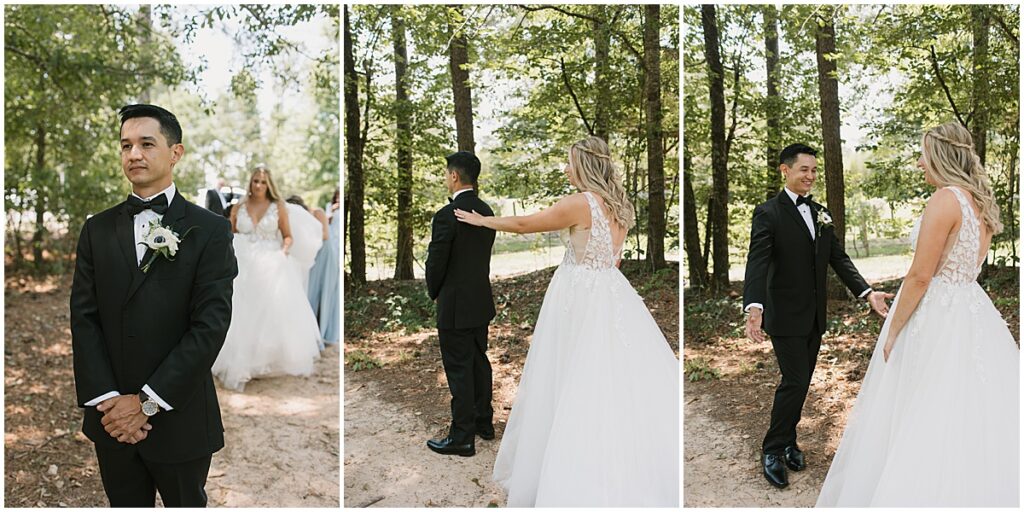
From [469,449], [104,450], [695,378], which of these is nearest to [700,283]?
A: [695,378]

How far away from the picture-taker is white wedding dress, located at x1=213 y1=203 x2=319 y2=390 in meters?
5.63

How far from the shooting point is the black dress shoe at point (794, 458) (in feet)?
11.9

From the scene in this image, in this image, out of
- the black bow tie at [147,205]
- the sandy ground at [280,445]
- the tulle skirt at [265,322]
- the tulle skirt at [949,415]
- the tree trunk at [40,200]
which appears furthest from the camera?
the tree trunk at [40,200]

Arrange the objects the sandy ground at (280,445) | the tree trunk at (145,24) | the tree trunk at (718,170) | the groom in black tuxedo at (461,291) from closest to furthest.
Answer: the groom in black tuxedo at (461,291) → the tree trunk at (718,170) → the sandy ground at (280,445) → the tree trunk at (145,24)

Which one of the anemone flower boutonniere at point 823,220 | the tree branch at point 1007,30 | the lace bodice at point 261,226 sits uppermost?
the tree branch at point 1007,30

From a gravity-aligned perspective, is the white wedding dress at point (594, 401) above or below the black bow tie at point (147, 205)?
below

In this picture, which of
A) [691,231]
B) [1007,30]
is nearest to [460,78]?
[691,231]

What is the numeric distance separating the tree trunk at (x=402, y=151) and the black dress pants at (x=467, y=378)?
0.44m

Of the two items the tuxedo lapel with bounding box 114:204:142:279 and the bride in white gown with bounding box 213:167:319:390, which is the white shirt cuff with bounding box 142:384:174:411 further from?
the bride in white gown with bounding box 213:167:319:390

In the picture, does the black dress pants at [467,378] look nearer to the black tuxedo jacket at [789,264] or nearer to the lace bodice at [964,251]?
the black tuxedo jacket at [789,264]

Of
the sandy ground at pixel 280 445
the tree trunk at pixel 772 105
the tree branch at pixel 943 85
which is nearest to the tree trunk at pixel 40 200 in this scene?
the sandy ground at pixel 280 445

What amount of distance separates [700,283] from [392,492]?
1944 mm

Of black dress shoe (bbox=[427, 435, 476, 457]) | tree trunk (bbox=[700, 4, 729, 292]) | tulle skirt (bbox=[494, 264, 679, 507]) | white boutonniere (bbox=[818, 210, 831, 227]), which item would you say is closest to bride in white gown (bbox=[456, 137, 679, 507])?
tulle skirt (bbox=[494, 264, 679, 507])

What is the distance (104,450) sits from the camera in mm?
2555
